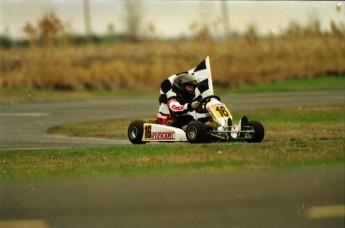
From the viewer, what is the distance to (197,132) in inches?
646

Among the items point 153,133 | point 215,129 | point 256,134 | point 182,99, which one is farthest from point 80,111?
point 256,134

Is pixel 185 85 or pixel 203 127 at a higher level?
pixel 185 85

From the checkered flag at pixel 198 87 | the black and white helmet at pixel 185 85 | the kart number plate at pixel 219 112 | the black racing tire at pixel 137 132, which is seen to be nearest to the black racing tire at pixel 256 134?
the kart number plate at pixel 219 112

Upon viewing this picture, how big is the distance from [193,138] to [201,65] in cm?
194

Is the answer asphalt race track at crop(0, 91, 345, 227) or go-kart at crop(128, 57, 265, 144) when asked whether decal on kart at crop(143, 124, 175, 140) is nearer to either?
go-kart at crop(128, 57, 265, 144)

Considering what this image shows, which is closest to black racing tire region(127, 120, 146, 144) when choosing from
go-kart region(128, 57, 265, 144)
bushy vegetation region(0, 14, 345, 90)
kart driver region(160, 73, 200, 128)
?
go-kart region(128, 57, 265, 144)

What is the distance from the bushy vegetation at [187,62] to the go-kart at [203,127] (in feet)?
65.0

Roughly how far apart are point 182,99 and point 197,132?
3.34 feet

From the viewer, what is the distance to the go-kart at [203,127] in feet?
54.2

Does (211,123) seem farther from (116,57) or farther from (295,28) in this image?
(116,57)

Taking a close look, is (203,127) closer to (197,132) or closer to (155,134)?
(197,132)

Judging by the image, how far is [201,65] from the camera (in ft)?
58.9

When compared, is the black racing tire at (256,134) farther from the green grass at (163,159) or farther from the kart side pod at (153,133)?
the kart side pod at (153,133)

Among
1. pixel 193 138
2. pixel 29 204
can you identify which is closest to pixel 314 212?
pixel 29 204
